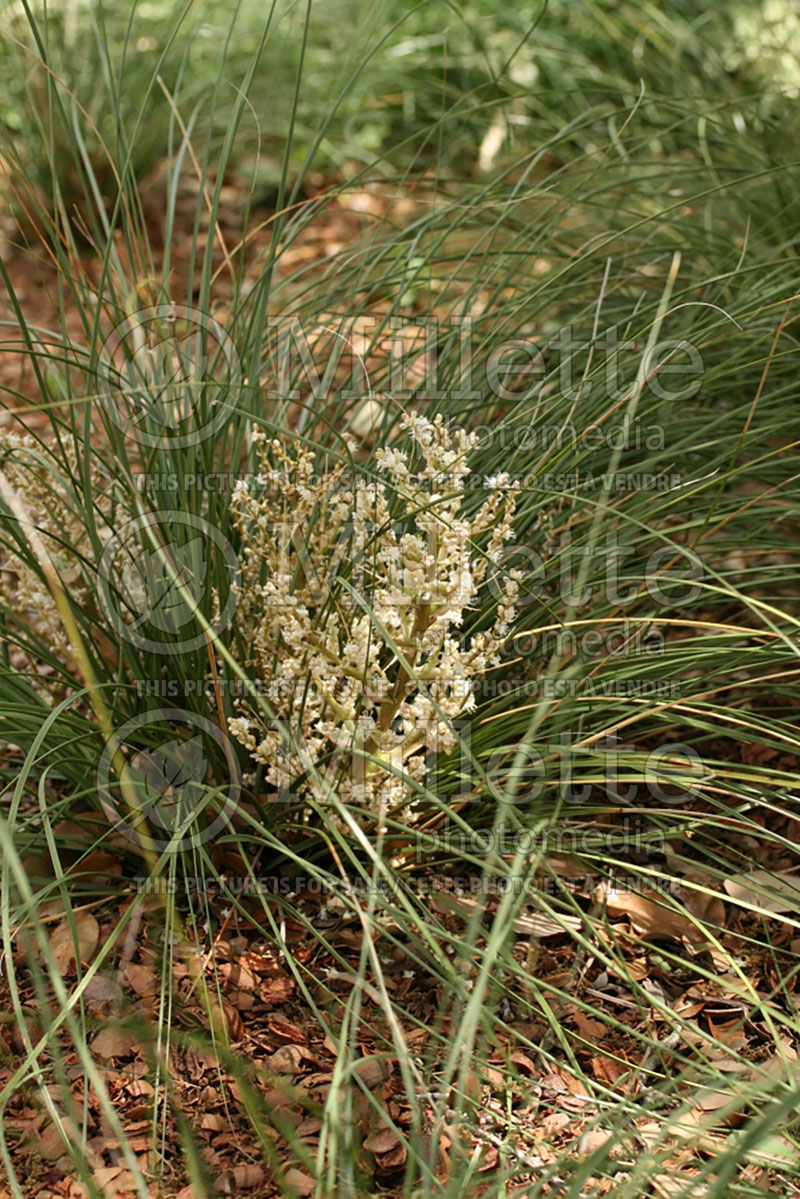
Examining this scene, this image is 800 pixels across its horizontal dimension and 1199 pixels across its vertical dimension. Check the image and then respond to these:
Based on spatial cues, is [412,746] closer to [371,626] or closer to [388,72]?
[371,626]

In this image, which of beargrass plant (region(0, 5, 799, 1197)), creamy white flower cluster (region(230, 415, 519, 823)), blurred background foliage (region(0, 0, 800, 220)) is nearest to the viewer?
beargrass plant (region(0, 5, 799, 1197))

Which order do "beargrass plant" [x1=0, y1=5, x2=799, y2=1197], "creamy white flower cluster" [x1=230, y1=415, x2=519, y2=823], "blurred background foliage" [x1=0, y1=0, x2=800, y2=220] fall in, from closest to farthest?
"beargrass plant" [x1=0, y1=5, x2=799, y2=1197] → "creamy white flower cluster" [x1=230, y1=415, x2=519, y2=823] → "blurred background foliage" [x1=0, y1=0, x2=800, y2=220]

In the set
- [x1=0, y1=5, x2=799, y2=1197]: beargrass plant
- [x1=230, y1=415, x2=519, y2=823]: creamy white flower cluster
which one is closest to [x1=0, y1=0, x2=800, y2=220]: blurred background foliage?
[x1=0, y1=5, x2=799, y2=1197]: beargrass plant

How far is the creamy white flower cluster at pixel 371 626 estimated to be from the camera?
5.30 feet

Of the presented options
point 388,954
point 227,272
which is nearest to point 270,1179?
point 388,954

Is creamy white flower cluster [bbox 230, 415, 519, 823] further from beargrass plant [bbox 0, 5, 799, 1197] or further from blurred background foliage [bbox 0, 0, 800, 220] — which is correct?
blurred background foliage [bbox 0, 0, 800, 220]

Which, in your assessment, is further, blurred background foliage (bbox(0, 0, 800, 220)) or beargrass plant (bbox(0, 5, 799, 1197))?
blurred background foliage (bbox(0, 0, 800, 220))

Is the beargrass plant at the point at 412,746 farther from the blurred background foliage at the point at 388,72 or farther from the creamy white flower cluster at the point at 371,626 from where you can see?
the blurred background foliage at the point at 388,72

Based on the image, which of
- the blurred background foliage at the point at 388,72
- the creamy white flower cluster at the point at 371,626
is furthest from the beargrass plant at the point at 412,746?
the blurred background foliage at the point at 388,72

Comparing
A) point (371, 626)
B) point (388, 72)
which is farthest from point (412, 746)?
point (388, 72)

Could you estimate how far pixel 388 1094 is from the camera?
5.12ft

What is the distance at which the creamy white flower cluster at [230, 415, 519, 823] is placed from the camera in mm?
1614

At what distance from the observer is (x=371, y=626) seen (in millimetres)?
1658

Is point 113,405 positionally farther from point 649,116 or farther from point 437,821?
point 649,116
